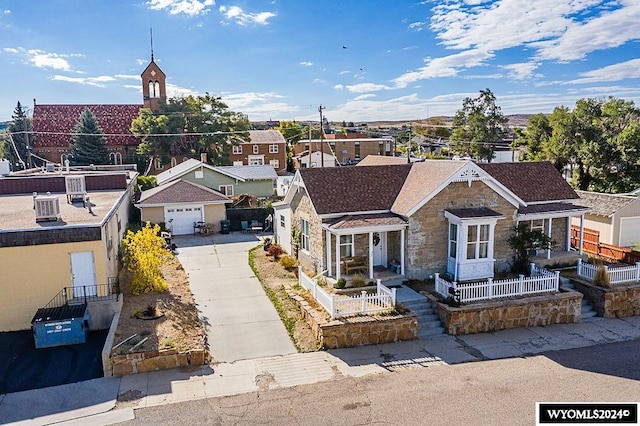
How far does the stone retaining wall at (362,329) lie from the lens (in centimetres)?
1447

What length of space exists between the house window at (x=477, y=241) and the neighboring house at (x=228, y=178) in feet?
78.5

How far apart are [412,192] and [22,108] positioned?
6958cm

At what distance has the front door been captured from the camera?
64.5ft

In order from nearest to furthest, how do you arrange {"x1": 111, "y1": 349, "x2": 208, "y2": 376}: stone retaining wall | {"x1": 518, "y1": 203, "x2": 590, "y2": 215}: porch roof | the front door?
{"x1": 111, "y1": 349, "x2": 208, "y2": 376}: stone retaining wall → the front door → {"x1": 518, "y1": 203, "x2": 590, "y2": 215}: porch roof

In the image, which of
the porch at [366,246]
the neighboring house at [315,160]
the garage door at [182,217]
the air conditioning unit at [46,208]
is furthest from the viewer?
the neighboring house at [315,160]

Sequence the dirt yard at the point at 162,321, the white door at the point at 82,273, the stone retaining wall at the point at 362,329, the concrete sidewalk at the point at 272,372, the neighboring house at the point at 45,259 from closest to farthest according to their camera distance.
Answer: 1. the concrete sidewalk at the point at 272,372
2. the dirt yard at the point at 162,321
3. the stone retaining wall at the point at 362,329
4. the neighboring house at the point at 45,259
5. the white door at the point at 82,273

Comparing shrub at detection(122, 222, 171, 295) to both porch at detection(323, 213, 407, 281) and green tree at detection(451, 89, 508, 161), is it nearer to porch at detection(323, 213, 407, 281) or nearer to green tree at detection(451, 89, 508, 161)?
porch at detection(323, 213, 407, 281)

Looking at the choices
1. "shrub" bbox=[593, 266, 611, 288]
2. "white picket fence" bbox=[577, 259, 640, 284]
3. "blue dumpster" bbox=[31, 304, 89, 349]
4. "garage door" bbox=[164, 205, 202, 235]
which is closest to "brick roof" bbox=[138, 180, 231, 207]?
"garage door" bbox=[164, 205, 202, 235]

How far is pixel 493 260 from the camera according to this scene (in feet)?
62.3

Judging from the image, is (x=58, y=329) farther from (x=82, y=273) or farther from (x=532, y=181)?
(x=532, y=181)

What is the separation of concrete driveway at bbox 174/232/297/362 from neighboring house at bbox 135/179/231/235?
3.47 m

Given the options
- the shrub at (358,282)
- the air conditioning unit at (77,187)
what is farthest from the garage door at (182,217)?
the shrub at (358,282)

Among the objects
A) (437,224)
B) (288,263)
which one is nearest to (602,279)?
(437,224)

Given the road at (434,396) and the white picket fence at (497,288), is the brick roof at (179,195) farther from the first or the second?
the road at (434,396)
